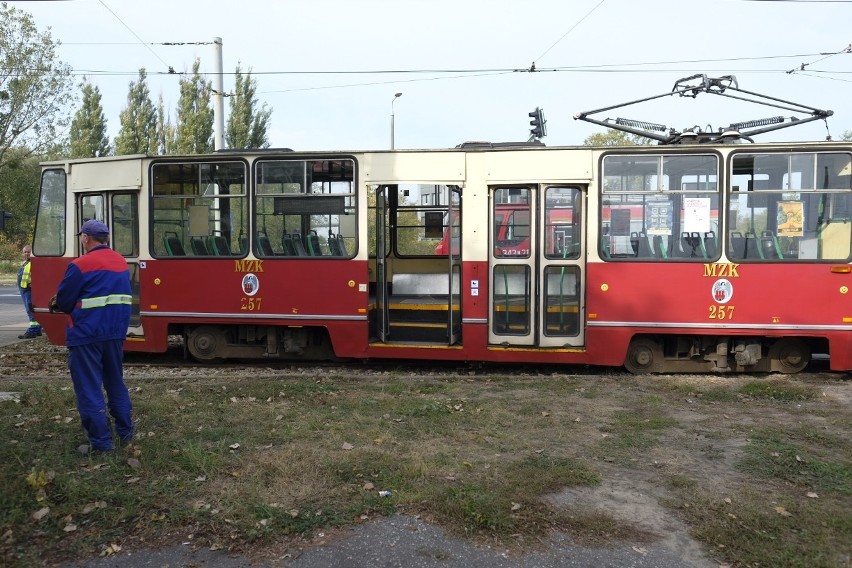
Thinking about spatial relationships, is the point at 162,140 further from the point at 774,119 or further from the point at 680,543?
the point at 680,543

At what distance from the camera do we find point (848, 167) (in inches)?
335

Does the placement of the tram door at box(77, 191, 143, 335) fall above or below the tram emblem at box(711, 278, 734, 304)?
above

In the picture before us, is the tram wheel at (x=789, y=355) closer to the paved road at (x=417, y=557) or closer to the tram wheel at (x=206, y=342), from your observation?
the paved road at (x=417, y=557)

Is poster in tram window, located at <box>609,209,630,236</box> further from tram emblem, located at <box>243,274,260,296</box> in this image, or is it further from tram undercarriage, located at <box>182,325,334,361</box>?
tram emblem, located at <box>243,274,260,296</box>

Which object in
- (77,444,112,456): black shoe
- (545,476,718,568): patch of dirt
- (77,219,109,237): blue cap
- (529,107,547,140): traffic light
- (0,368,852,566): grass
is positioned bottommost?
(545,476,718,568): patch of dirt

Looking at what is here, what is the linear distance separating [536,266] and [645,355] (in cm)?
190

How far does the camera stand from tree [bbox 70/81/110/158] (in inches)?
1577

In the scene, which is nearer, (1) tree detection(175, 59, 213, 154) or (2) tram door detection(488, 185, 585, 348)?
(2) tram door detection(488, 185, 585, 348)

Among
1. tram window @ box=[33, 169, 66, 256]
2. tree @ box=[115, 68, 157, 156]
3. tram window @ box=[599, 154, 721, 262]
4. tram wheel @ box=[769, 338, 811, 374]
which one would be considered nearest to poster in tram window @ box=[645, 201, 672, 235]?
tram window @ box=[599, 154, 721, 262]

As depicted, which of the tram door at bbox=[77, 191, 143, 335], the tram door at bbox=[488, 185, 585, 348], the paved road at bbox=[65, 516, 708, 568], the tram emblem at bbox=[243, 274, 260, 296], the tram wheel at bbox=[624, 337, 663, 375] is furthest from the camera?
the tram door at bbox=[77, 191, 143, 335]

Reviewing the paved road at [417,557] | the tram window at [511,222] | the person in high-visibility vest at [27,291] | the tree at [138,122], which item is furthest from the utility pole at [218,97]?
the tree at [138,122]

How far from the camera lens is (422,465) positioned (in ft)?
16.4

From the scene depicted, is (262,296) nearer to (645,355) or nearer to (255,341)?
(255,341)

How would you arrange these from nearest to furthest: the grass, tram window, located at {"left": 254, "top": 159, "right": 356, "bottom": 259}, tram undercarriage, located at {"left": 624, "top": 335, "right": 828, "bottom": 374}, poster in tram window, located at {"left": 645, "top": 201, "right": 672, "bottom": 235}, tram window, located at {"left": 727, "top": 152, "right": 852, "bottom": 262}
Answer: the grass < tram window, located at {"left": 727, "top": 152, "right": 852, "bottom": 262} < poster in tram window, located at {"left": 645, "top": 201, "right": 672, "bottom": 235} < tram undercarriage, located at {"left": 624, "top": 335, "right": 828, "bottom": 374} < tram window, located at {"left": 254, "top": 159, "right": 356, "bottom": 259}
